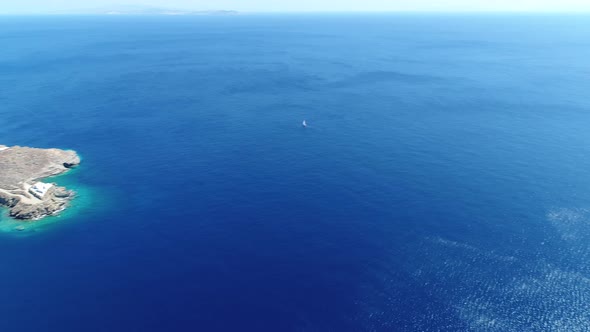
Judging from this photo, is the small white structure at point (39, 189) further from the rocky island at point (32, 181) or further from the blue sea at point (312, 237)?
the blue sea at point (312, 237)

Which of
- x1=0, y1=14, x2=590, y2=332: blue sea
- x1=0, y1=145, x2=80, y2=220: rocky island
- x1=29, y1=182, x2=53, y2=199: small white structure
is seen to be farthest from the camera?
x1=29, y1=182, x2=53, y2=199: small white structure

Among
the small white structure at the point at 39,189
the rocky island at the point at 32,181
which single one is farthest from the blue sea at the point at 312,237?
the small white structure at the point at 39,189

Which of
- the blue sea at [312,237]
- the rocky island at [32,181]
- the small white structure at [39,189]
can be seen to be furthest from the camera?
the small white structure at [39,189]

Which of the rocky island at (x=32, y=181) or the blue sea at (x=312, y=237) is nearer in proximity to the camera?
the blue sea at (x=312, y=237)

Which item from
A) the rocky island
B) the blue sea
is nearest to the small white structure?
the rocky island

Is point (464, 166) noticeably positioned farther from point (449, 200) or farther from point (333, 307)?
point (333, 307)

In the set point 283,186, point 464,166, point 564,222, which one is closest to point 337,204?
point 283,186

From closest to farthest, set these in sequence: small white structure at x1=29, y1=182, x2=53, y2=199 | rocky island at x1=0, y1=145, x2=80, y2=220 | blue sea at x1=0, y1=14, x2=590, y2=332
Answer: blue sea at x1=0, y1=14, x2=590, y2=332 < rocky island at x1=0, y1=145, x2=80, y2=220 < small white structure at x1=29, y1=182, x2=53, y2=199

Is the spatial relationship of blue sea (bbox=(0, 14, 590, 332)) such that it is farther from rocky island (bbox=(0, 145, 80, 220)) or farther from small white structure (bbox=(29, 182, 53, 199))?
small white structure (bbox=(29, 182, 53, 199))
